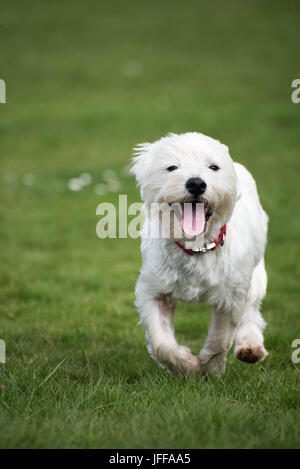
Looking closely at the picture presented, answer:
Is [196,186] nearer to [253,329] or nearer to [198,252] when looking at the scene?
[198,252]

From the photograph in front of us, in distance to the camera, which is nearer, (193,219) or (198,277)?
(193,219)

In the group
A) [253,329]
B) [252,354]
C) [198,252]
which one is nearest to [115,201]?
[253,329]

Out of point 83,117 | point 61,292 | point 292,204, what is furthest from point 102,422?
point 83,117

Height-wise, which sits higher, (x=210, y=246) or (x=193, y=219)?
(x=193, y=219)

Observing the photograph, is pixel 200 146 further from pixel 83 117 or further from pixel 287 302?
pixel 83 117

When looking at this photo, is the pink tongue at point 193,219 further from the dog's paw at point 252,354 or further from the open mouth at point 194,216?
the dog's paw at point 252,354

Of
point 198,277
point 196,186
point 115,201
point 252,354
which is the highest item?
point 115,201

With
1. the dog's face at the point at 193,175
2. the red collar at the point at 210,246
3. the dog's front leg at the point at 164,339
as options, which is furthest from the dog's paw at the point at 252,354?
the dog's face at the point at 193,175

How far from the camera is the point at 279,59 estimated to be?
21.0 meters

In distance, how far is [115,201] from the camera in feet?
31.6

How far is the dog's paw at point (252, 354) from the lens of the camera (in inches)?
170

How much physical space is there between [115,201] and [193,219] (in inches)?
232

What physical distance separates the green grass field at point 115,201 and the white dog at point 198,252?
0.74ft

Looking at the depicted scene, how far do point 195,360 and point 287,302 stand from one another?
2.23 m
